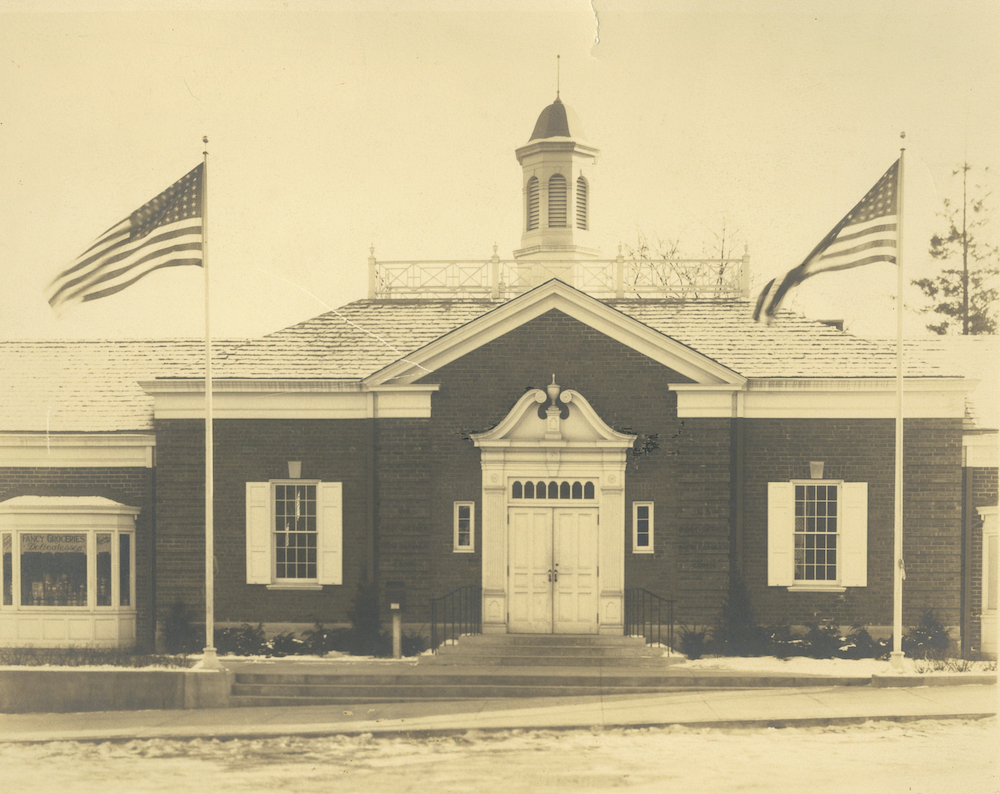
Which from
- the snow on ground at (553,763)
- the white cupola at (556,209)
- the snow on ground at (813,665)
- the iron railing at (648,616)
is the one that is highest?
the white cupola at (556,209)

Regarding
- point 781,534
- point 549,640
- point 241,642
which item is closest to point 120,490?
point 241,642

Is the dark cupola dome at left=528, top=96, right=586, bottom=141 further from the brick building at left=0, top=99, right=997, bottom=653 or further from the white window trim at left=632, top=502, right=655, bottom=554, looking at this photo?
the white window trim at left=632, top=502, right=655, bottom=554

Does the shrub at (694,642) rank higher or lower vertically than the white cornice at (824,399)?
lower

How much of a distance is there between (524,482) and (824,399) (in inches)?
170

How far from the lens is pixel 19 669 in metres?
14.4

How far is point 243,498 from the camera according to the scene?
51.9 ft

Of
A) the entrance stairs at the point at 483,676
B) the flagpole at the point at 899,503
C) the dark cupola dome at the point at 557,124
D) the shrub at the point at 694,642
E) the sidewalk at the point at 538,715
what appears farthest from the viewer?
the shrub at the point at 694,642

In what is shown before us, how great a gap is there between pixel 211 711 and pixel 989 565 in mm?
10594

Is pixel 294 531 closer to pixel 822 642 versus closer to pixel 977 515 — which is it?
pixel 822 642

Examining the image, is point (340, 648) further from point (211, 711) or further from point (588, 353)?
point (588, 353)

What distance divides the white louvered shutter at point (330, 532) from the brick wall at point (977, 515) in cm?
868

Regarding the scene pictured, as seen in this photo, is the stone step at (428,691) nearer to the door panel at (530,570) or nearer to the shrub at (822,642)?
the door panel at (530,570)

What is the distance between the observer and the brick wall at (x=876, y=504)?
15016 mm

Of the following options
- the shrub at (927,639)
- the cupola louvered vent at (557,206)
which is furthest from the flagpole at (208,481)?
the shrub at (927,639)
